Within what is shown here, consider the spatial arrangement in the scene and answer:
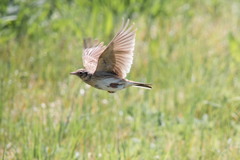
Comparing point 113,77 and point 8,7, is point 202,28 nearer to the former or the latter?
point 8,7

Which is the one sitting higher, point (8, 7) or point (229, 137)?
point (8, 7)

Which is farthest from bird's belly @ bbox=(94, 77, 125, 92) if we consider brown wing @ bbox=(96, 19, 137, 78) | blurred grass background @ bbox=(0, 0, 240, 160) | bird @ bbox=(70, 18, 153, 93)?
blurred grass background @ bbox=(0, 0, 240, 160)

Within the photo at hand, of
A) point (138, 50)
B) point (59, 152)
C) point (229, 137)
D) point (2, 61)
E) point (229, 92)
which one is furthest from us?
point (138, 50)

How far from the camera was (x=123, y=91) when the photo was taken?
165 inches

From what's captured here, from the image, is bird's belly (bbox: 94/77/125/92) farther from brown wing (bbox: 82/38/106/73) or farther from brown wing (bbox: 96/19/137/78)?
brown wing (bbox: 82/38/106/73)

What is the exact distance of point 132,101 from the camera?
4059 millimetres

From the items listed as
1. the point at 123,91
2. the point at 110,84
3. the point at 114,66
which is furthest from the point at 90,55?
the point at 123,91

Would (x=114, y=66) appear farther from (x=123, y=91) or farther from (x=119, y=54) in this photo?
(x=123, y=91)

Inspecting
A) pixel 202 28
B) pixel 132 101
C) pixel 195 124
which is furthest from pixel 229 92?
pixel 202 28

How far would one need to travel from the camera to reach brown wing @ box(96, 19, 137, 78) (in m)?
2.38

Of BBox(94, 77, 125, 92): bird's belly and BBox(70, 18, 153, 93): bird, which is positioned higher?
BBox(70, 18, 153, 93): bird

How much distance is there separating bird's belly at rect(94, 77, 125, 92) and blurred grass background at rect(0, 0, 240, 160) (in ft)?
2.21

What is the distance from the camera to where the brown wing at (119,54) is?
2383 mm

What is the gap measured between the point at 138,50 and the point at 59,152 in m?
2.52
